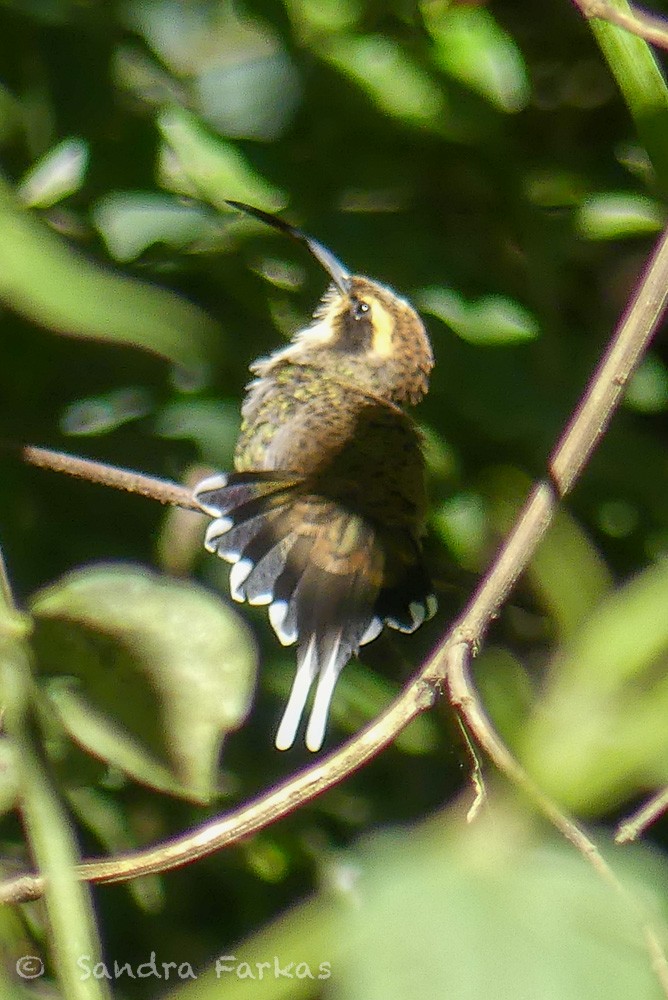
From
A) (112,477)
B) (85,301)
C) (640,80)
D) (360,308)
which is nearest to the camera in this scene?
(85,301)

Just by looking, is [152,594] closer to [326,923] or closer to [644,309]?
[644,309]

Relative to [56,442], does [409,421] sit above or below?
below

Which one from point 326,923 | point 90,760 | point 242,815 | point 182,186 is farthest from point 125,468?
point 326,923

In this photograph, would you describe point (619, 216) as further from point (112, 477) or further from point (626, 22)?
point (626, 22)

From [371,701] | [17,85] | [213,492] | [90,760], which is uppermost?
[17,85]

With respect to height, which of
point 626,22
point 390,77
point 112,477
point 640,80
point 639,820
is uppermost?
point 626,22

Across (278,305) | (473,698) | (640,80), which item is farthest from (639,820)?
(278,305)
